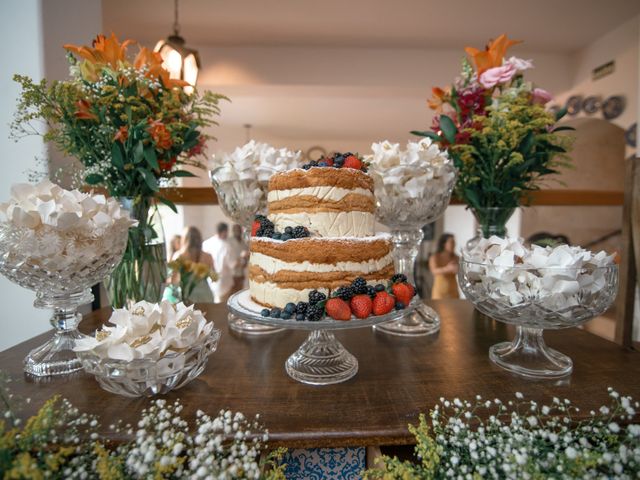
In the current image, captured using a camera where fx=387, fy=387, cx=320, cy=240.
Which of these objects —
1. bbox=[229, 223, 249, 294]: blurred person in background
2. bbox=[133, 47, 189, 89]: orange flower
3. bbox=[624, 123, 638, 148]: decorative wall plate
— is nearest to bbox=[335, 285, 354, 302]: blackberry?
bbox=[133, 47, 189, 89]: orange flower

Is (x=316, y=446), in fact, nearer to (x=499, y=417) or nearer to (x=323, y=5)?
(x=499, y=417)

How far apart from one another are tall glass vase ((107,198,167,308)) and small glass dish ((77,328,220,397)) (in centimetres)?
58

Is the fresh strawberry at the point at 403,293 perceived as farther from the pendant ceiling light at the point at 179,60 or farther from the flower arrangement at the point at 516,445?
the pendant ceiling light at the point at 179,60

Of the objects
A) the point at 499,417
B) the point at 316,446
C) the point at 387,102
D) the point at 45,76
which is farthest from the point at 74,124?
the point at 387,102

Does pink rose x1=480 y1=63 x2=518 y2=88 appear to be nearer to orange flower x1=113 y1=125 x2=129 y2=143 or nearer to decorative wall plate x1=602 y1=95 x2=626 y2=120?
orange flower x1=113 y1=125 x2=129 y2=143

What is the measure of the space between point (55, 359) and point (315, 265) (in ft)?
2.34

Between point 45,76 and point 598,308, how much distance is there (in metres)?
2.03

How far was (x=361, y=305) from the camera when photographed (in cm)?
87

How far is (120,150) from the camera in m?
1.26

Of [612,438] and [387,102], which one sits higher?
[387,102]

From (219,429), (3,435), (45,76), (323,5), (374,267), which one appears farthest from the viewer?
(323,5)

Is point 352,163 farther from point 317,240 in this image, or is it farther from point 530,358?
point 530,358

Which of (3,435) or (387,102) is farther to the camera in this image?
(387,102)

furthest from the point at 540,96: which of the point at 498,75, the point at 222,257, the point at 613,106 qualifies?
the point at 613,106
